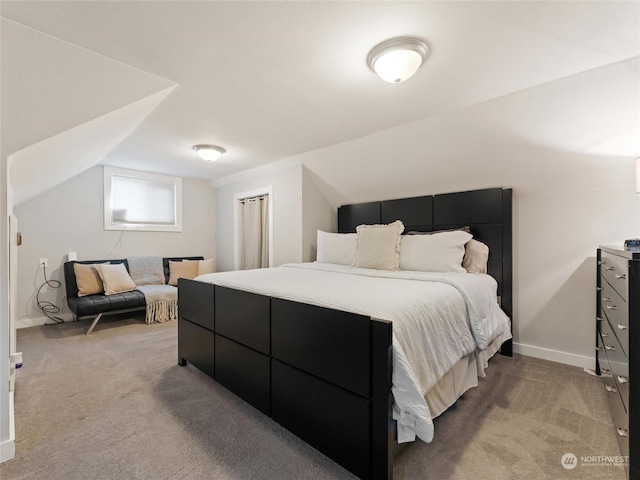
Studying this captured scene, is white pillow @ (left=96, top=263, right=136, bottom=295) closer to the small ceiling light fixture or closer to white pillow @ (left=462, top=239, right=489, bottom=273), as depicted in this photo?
the small ceiling light fixture

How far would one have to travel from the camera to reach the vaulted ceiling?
132cm

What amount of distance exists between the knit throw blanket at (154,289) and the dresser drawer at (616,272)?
4.10m

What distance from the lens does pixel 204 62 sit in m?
1.70

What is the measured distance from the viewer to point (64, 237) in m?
3.72

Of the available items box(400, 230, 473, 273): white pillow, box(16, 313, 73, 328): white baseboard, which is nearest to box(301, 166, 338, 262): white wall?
box(400, 230, 473, 273): white pillow

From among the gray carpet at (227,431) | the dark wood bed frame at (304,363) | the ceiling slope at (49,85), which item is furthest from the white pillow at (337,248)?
the ceiling slope at (49,85)

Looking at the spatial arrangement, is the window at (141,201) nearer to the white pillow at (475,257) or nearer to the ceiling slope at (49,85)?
the ceiling slope at (49,85)

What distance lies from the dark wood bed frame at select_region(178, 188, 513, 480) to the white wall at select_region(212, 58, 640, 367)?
6.54 ft

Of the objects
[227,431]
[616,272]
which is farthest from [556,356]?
[227,431]

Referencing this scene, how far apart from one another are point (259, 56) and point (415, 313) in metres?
1.61

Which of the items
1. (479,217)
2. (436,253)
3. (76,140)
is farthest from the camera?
(479,217)

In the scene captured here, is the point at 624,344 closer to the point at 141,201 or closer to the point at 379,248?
the point at 379,248

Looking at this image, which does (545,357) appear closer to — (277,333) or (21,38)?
(277,333)

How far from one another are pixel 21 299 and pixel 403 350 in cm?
442
